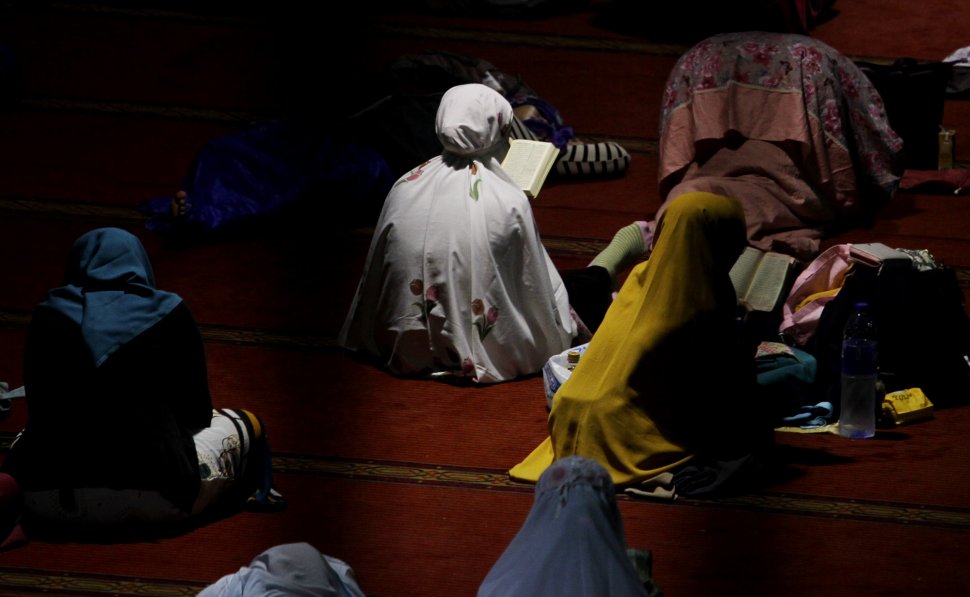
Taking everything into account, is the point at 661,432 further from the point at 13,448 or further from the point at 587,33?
the point at 587,33

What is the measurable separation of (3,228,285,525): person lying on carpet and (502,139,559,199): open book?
180 cm

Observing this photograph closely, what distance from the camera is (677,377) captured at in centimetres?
443

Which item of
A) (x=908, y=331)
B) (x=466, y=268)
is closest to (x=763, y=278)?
(x=908, y=331)

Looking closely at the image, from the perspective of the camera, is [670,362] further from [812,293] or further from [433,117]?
[433,117]

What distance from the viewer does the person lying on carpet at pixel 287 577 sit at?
137 inches

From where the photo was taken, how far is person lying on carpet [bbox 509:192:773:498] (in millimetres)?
4395

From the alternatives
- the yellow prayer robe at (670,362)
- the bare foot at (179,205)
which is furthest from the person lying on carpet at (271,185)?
the yellow prayer robe at (670,362)

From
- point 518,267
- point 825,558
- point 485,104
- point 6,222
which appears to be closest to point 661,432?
point 825,558

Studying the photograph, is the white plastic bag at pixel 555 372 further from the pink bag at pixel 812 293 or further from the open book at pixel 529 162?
the open book at pixel 529 162

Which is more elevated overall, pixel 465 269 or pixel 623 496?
pixel 465 269

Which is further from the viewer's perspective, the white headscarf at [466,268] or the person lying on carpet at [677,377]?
the white headscarf at [466,268]

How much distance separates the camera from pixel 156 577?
406 centimetres

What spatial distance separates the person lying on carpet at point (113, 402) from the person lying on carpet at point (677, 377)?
1.00 m

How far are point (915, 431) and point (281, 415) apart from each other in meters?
1.86
